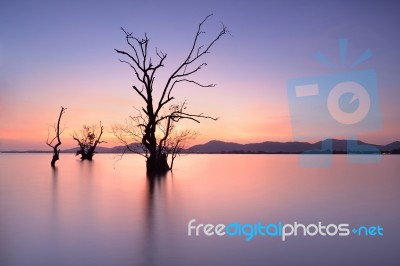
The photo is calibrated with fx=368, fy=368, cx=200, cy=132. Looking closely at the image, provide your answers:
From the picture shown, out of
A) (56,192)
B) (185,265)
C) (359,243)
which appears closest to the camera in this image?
(185,265)

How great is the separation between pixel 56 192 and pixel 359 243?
14.1 meters

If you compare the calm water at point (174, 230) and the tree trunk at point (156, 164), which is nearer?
the calm water at point (174, 230)

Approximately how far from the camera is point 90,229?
8.45 metres

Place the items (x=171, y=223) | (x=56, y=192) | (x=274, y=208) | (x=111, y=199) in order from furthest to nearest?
1. (x=56, y=192)
2. (x=111, y=199)
3. (x=274, y=208)
4. (x=171, y=223)

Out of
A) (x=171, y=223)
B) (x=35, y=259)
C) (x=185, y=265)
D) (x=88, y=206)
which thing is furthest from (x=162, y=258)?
(x=88, y=206)

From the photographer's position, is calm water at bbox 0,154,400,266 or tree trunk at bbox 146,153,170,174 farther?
tree trunk at bbox 146,153,170,174

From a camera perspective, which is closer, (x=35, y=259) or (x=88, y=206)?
(x=35, y=259)

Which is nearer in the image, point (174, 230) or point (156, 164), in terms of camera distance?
point (174, 230)

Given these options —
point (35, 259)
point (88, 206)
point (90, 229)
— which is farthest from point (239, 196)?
point (35, 259)

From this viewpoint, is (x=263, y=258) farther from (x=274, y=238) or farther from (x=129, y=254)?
(x=129, y=254)

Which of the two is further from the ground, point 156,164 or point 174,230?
point 156,164

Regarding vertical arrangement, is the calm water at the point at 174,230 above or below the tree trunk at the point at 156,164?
below

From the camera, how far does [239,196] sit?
1534 centimetres

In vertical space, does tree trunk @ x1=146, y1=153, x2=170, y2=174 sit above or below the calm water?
above
